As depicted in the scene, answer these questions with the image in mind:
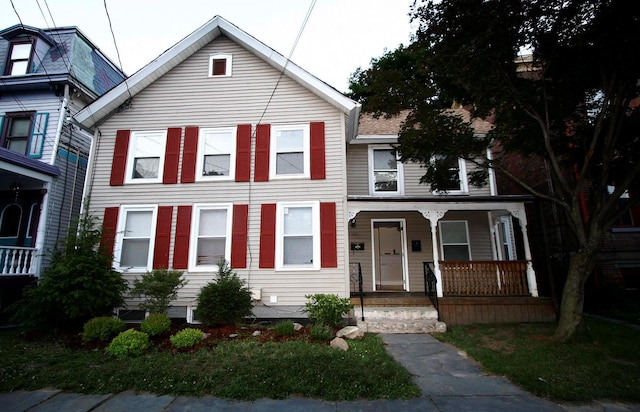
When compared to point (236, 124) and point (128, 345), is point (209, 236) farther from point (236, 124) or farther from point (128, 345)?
point (128, 345)

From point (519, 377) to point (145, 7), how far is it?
983 centimetres

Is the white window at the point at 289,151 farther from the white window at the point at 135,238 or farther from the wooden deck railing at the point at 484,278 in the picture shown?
the wooden deck railing at the point at 484,278

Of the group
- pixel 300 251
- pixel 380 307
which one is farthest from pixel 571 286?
pixel 300 251

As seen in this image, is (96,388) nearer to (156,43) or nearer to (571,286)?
(571,286)

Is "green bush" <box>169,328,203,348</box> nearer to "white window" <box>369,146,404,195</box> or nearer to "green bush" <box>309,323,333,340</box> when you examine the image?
"green bush" <box>309,323,333,340</box>

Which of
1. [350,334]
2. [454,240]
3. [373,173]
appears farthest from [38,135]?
[454,240]

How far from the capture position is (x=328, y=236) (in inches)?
322

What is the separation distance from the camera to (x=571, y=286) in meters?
6.22

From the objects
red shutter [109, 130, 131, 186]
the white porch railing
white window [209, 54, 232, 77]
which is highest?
white window [209, 54, 232, 77]

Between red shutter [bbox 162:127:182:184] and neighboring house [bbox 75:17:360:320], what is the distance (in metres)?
0.03

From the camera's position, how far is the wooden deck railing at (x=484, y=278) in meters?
8.20

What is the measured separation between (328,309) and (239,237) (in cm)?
311

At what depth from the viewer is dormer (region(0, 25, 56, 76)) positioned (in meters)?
10.8

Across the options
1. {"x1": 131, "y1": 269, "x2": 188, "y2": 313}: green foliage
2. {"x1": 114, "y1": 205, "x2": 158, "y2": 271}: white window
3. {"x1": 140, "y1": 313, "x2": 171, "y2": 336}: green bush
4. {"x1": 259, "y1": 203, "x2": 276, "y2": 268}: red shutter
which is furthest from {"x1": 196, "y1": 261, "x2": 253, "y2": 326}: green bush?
{"x1": 114, "y1": 205, "x2": 158, "y2": 271}: white window
